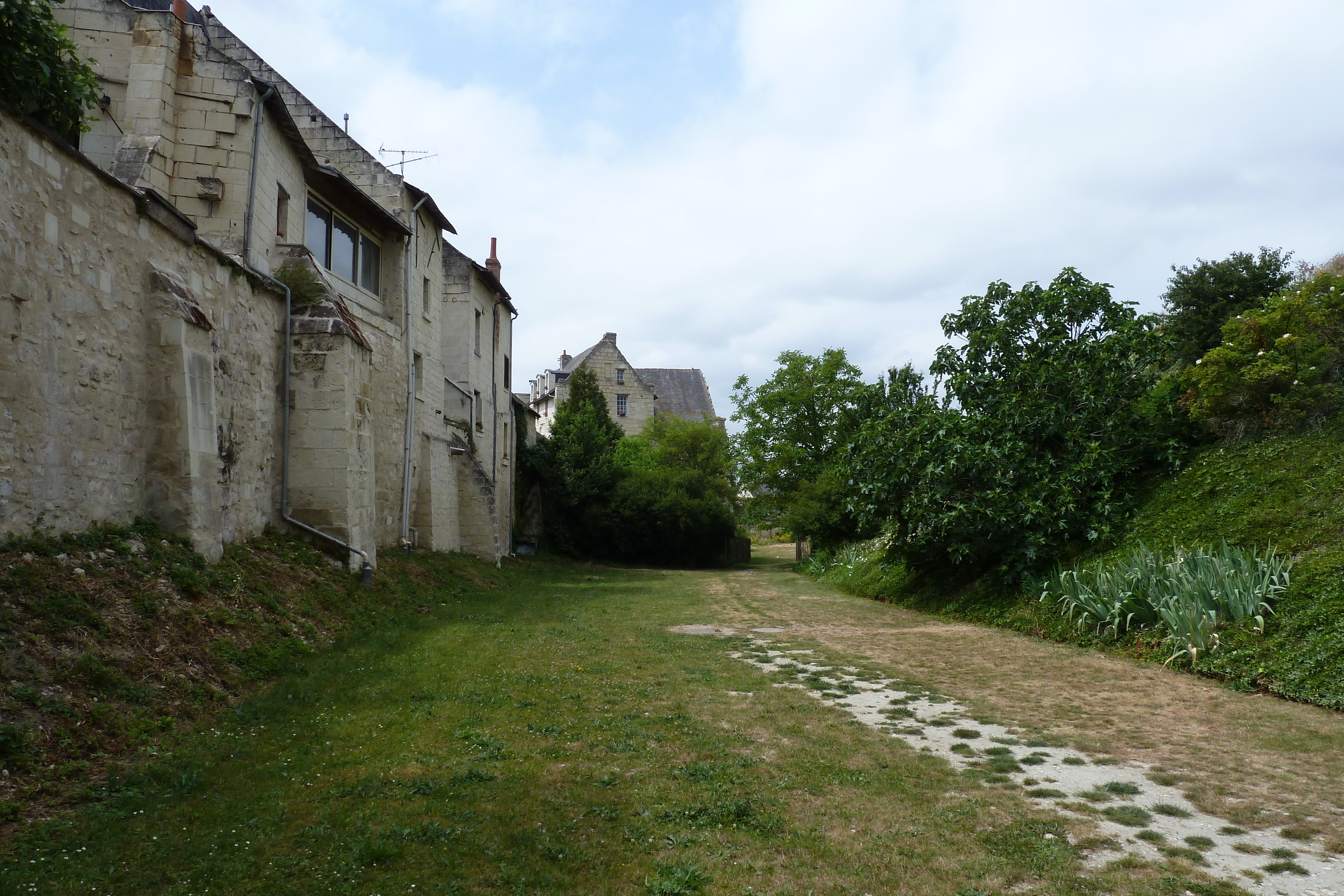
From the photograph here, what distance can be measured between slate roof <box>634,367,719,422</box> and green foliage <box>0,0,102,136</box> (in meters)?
51.7

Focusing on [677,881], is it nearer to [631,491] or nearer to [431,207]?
[431,207]

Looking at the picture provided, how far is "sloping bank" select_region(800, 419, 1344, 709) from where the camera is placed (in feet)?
23.9

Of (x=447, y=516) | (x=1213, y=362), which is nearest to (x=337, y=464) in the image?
(x=447, y=516)

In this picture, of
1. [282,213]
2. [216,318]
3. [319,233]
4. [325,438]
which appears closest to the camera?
[216,318]

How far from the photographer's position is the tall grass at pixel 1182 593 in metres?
8.24

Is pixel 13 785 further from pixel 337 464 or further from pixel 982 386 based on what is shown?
pixel 982 386

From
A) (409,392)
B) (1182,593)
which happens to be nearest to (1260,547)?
(1182,593)

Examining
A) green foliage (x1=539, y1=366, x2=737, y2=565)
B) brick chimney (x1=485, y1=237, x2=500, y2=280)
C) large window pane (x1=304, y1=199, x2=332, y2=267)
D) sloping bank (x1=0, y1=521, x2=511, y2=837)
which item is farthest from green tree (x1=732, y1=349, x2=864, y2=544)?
sloping bank (x1=0, y1=521, x2=511, y2=837)

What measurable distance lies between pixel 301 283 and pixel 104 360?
4.95 metres

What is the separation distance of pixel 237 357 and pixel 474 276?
40.9 feet

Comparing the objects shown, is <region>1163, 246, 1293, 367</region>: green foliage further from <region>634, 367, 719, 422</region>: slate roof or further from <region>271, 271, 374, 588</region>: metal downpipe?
<region>634, 367, 719, 422</region>: slate roof

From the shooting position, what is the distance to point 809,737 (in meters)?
5.79

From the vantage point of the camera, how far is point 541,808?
428 centimetres

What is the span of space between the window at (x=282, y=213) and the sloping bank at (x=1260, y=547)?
1294 centimetres
